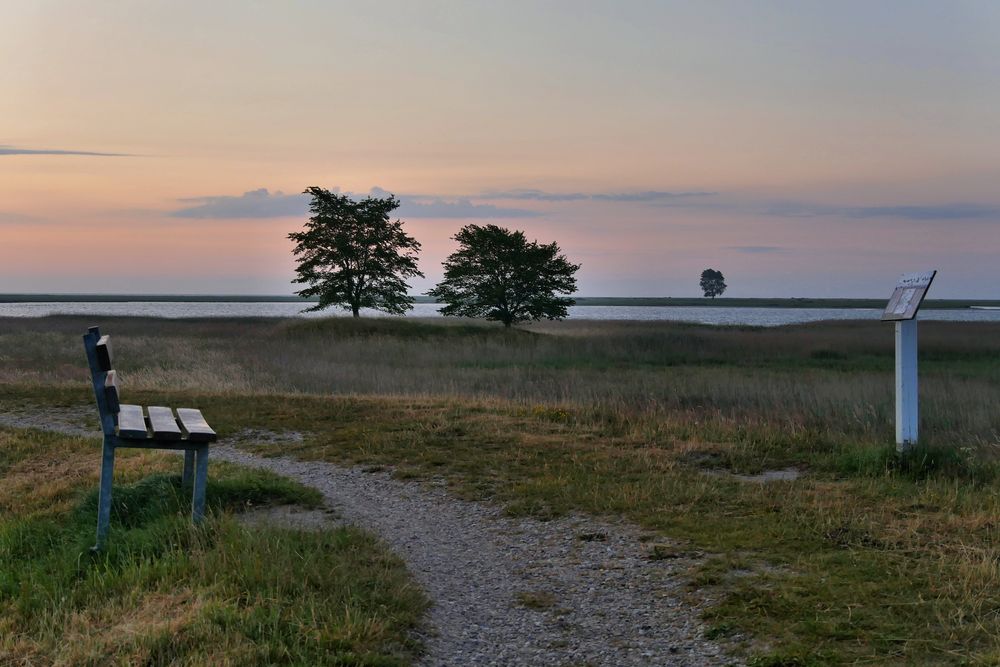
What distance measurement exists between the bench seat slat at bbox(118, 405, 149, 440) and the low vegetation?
2.86ft

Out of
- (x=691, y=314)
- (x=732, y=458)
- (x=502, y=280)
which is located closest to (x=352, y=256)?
(x=502, y=280)

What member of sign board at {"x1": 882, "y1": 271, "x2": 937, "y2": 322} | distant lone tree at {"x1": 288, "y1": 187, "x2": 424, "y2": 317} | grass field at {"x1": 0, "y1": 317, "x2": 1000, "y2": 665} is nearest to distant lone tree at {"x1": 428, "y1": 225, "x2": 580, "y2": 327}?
distant lone tree at {"x1": 288, "y1": 187, "x2": 424, "y2": 317}

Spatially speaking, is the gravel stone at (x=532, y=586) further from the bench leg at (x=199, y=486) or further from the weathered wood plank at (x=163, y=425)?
the weathered wood plank at (x=163, y=425)

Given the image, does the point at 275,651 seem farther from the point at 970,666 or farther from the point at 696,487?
the point at 696,487

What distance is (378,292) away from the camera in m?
47.9

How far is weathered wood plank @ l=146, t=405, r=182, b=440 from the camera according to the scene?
634cm

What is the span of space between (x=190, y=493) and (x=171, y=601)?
2597 mm

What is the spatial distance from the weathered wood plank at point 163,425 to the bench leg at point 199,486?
11.3 inches

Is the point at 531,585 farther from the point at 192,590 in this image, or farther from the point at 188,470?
the point at 188,470

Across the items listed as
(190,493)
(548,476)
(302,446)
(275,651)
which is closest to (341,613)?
(275,651)

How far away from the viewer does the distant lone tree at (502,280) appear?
46.3 meters

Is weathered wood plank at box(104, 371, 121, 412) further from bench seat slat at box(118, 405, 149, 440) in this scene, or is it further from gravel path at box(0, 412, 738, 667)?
gravel path at box(0, 412, 738, 667)

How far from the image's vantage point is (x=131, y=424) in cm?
648

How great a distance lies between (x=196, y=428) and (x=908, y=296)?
23.8ft
